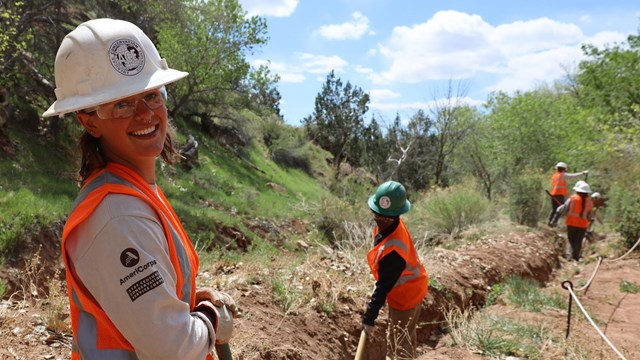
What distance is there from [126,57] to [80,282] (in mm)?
734

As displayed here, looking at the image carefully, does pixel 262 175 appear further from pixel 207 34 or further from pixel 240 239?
pixel 240 239

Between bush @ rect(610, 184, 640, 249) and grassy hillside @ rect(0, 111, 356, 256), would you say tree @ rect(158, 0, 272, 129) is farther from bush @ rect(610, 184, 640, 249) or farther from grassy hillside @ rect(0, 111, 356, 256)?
bush @ rect(610, 184, 640, 249)

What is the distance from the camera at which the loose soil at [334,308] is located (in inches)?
157

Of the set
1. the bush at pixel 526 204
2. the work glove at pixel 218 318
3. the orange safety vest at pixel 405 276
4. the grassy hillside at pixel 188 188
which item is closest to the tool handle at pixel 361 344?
the orange safety vest at pixel 405 276

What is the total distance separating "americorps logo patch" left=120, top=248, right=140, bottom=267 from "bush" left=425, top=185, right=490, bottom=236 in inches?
496

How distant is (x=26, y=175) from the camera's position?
31.4 feet

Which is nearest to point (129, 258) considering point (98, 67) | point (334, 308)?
point (98, 67)

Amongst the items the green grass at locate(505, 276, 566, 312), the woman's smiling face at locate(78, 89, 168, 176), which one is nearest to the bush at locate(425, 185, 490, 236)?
the green grass at locate(505, 276, 566, 312)

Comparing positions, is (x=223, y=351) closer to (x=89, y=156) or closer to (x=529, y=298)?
(x=89, y=156)

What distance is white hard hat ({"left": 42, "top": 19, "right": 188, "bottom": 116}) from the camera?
5.12 feet

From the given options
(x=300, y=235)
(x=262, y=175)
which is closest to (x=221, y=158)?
(x=262, y=175)

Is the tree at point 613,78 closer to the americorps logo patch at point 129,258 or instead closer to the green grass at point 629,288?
the green grass at point 629,288

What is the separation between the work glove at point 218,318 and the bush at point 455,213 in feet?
39.6

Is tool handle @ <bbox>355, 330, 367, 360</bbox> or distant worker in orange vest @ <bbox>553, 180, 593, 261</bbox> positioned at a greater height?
distant worker in orange vest @ <bbox>553, 180, 593, 261</bbox>
